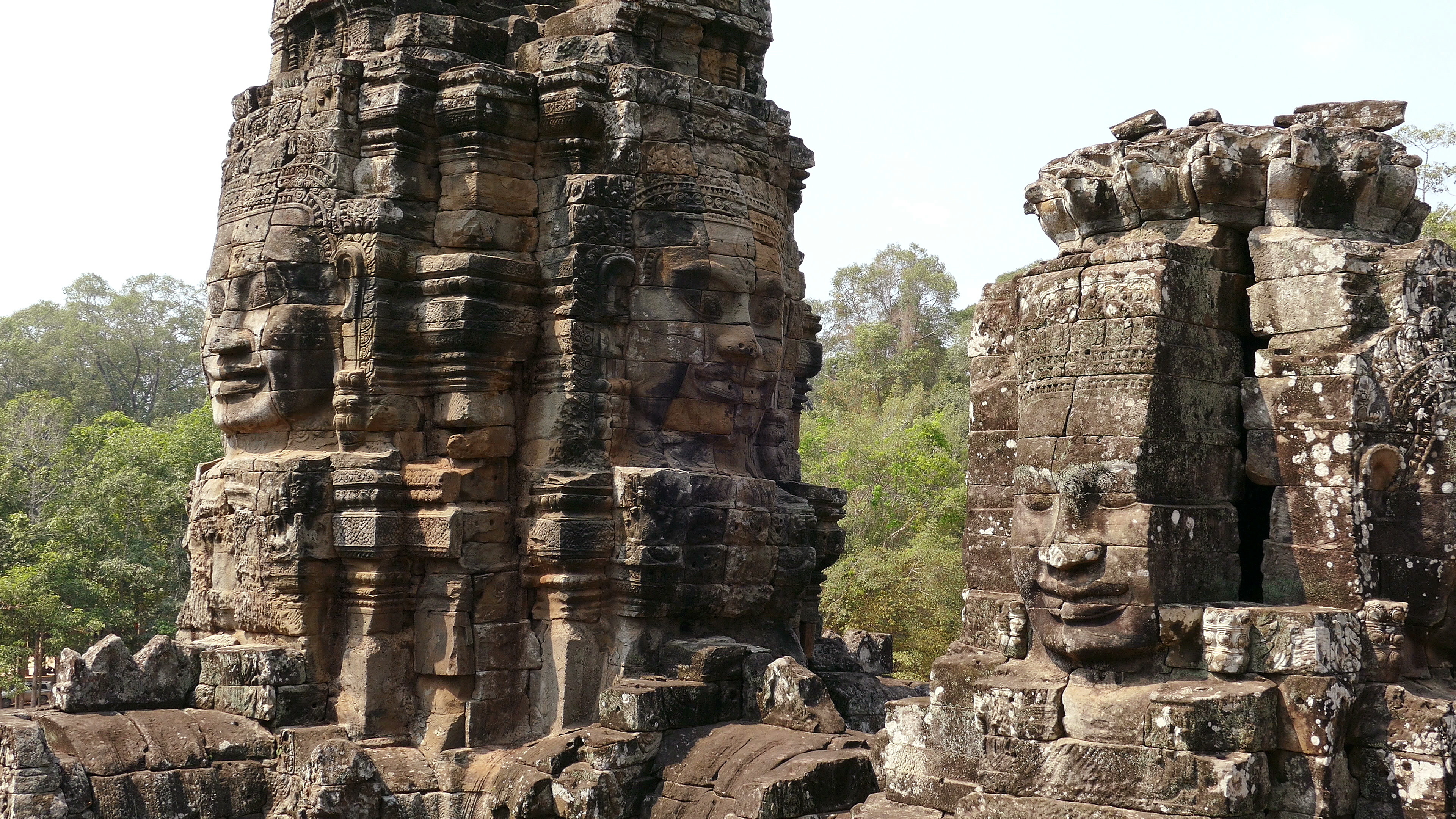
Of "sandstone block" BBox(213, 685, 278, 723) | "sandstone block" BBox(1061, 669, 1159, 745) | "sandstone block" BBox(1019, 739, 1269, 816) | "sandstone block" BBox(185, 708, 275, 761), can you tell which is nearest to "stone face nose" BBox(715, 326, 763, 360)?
"sandstone block" BBox(213, 685, 278, 723)

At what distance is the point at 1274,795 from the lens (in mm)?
6012

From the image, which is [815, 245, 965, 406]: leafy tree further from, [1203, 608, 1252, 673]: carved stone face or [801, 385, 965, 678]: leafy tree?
[1203, 608, 1252, 673]: carved stone face

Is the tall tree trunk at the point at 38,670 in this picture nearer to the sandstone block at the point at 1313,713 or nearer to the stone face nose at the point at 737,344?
the stone face nose at the point at 737,344

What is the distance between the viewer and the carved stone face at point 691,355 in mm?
11156

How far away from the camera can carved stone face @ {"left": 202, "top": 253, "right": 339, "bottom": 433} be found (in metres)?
11.0

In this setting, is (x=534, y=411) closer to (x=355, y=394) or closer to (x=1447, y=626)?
(x=355, y=394)

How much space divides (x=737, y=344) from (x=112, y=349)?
41841 mm

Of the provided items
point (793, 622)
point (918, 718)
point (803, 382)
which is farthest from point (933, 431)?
point (918, 718)

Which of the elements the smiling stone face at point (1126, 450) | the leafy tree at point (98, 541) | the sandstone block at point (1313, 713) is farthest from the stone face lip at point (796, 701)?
the leafy tree at point (98, 541)

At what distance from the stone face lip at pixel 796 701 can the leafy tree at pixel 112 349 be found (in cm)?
A: 3903

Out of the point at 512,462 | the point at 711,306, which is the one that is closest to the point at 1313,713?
the point at 711,306

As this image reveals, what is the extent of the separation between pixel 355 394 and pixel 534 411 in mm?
1344

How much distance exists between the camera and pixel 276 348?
36.1 feet

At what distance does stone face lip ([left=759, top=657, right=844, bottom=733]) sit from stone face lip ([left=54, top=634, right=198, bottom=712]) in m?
4.45
